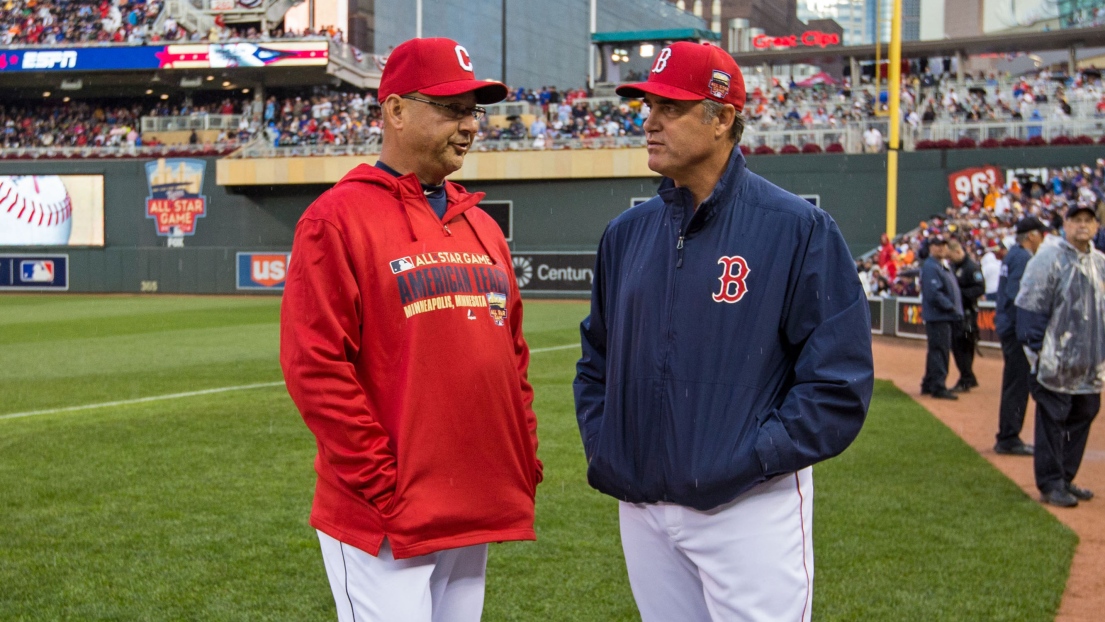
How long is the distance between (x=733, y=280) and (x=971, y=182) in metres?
28.6

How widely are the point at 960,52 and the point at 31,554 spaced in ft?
154

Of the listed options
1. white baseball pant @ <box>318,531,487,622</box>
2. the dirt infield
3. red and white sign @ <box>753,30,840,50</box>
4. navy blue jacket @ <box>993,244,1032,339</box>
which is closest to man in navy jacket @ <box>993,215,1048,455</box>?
navy blue jacket @ <box>993,244,1032,339</box>

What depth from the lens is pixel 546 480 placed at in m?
7.74

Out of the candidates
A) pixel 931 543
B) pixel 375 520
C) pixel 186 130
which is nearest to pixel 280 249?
pixel 186 130

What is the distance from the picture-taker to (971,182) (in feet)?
94.7

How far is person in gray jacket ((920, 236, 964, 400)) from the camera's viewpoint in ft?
39.4

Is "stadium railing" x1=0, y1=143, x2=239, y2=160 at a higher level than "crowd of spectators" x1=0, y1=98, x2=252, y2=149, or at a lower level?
lower

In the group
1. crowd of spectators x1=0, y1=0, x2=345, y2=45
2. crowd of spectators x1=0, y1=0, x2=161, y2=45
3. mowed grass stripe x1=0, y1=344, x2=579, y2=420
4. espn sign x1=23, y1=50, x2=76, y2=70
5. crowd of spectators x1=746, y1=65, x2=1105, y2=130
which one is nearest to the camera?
mowed grass stripe x1=0, y1=344, x2=579, y2=420

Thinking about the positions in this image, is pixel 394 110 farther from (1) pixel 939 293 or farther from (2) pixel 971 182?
(2) pixel 971 182

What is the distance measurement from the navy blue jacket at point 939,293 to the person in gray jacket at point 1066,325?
501 centimetres

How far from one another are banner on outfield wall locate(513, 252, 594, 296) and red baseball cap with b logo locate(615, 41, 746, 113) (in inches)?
1141

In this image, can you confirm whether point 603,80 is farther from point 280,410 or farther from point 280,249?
point 280,410

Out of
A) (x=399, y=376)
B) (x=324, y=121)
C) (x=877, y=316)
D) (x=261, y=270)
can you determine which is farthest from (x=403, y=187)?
(x=324, y=121)

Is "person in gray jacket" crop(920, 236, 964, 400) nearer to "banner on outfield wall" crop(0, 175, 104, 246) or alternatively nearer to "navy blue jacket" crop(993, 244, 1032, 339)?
"navy blue jacket" crop(993, 244, 1032, 339)
